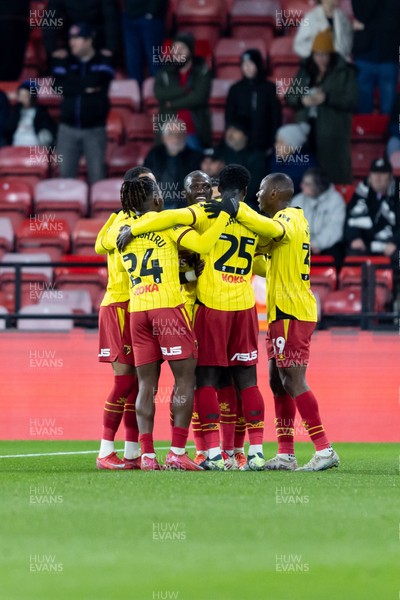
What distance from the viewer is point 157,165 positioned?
1669 cm

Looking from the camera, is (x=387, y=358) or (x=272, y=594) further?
(x=387, y=358)

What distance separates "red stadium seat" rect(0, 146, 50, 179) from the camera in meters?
18.5

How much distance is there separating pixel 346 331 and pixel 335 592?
9200 mm

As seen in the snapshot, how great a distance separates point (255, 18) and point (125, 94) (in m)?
2.22

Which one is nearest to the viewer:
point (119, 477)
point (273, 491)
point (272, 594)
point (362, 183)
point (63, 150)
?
point (272, 594)

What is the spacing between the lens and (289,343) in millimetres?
9016

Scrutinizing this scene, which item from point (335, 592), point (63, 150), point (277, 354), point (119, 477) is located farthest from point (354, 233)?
point (335, 592)

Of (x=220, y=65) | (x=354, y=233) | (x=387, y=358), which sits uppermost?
(x=220, y=65)

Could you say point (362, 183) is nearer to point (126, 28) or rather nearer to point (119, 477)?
point (126, 28)

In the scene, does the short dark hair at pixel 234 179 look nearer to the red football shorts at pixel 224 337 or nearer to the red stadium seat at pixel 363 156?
the red football shorts at pixel 224 337

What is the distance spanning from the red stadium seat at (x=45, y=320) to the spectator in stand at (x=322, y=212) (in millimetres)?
3054

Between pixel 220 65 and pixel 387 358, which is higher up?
pixel 220 65

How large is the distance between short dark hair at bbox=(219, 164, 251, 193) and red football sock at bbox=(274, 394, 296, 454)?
147 centimetres

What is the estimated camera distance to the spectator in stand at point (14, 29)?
19.1m
